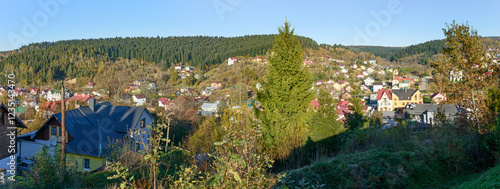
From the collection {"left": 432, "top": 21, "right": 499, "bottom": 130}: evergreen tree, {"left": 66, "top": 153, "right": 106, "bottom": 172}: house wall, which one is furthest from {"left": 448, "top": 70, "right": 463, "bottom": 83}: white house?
{"left": 66, "top": 153, "right": 106, "bottom": 172}: house wall

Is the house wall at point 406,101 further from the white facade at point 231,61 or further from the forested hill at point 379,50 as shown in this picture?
the forested hill at point 379,50

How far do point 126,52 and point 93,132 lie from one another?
128 metres

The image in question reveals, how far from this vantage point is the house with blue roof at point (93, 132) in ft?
50.4

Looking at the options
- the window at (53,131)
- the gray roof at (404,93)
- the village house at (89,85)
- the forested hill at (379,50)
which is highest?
the forested hill at (379,50)

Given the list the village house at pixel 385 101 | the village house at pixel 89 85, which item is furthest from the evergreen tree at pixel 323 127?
the village house at pixel 89 85

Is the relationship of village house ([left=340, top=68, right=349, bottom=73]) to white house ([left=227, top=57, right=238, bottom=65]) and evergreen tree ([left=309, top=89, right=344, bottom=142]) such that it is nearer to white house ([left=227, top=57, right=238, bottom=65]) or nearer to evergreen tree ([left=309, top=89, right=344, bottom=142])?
white house ([left=227, top=57, right=238, bottom=65])

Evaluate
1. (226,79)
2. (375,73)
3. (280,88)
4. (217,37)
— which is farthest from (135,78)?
(280,88)

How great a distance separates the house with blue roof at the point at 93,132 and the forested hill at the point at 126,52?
72.3 metres

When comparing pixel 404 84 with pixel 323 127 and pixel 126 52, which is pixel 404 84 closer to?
pixel 323 127

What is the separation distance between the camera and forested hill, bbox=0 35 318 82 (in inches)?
3780

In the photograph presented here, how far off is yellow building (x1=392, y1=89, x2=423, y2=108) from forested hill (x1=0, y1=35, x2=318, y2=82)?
46.3 meters

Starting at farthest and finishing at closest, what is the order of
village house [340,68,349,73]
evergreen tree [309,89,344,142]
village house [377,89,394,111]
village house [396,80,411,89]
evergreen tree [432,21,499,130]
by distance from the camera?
1. village house [340,68,349,73]
2. village house [396,80,411,89]
3. village house [377,89,394,111]
4. evergreen tree [309,89,344,142]
5. evergreen tree [432,21,499,130]

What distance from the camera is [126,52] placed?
432ft

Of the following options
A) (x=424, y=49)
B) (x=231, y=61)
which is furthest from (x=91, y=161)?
(x=424, y=49)
